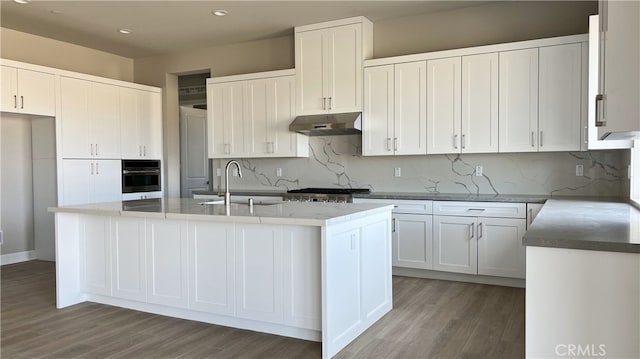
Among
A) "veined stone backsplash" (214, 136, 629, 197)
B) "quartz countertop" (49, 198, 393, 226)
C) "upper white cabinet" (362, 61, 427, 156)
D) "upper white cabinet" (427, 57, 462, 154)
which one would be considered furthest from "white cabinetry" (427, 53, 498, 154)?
"quartz countertop" (49, 198, 393, 226)

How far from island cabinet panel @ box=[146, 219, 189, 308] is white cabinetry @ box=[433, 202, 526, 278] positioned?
243cm

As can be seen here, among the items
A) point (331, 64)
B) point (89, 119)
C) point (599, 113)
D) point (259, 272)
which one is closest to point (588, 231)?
point (599, 113)

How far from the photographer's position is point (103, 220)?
381 cm

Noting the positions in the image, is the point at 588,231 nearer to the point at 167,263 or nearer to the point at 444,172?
the point at 167,263

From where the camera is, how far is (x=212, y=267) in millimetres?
3305

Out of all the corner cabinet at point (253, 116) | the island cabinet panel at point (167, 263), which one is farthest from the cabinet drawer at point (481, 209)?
the island cabinet panel at point (167, 263)

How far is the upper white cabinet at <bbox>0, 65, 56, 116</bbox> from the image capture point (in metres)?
4.91

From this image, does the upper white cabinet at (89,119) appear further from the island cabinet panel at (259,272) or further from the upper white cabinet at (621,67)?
the upper white cabinet at (621,67)

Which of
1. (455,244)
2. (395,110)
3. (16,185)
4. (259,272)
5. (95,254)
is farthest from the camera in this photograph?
(16,185)

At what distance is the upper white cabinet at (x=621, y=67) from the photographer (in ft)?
5.19

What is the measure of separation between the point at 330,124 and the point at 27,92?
3.28 meters

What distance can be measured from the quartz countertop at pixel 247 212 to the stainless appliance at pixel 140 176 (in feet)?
8.12

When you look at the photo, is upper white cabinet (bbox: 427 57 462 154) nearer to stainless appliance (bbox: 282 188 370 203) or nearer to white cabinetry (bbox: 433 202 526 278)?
white cabinetry (bbox: 433 202 526 278)

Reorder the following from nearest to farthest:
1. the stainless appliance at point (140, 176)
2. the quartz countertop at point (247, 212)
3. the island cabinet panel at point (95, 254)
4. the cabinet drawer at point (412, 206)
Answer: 1. the quartz countertop at point (247, 212)
2. the island cabinet panel at point (95, 254)
3. the cabinet drawer at point (412, 206)
4. the stainless appliance at point (140, 176)
